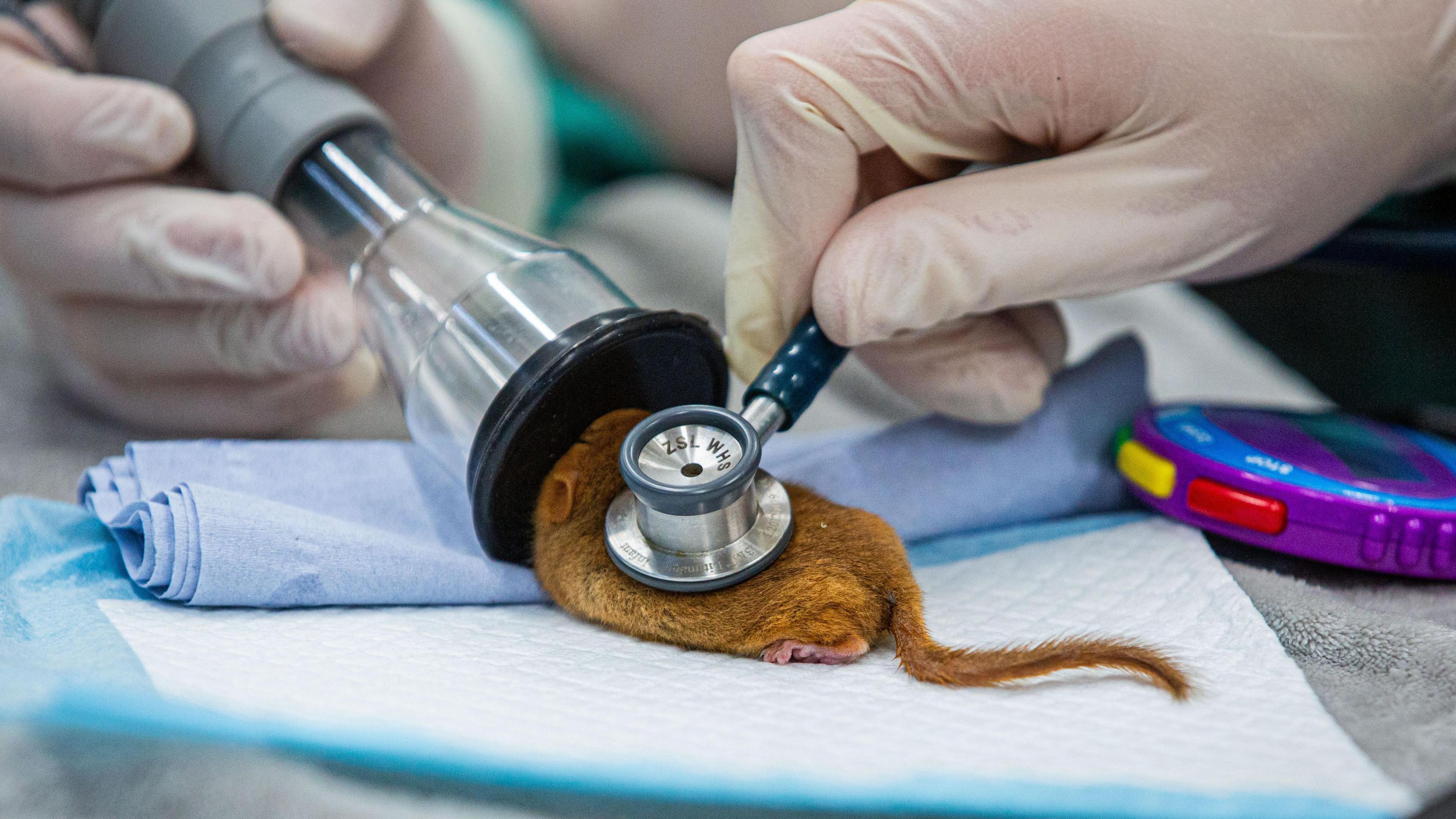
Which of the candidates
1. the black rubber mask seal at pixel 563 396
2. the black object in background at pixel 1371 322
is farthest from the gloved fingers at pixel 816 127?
the black object in background at pixel 1371 322

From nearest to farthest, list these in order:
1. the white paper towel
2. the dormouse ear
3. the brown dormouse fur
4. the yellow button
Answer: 1. the white paper towel
2. the brown dormouse fur
3. the dormouse ear
4. the yellow button

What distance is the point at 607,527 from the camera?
2.39 feet

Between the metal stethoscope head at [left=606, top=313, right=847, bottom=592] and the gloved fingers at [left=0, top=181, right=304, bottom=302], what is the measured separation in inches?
20.8

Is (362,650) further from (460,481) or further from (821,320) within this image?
(821,320)

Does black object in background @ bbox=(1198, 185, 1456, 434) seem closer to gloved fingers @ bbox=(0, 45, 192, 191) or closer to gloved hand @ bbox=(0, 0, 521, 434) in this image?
gloved hand @ bbox=(0, 0, 521, 434)

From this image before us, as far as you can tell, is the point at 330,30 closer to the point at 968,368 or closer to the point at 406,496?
the point at 406,496

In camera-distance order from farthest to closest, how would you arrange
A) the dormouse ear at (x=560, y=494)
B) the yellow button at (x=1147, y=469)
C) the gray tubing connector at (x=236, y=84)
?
the gray tubing connector at (x=236, y=84) < the yellow button at (x=1147, y=469) < the dormouse ear at (x=560, y=494)

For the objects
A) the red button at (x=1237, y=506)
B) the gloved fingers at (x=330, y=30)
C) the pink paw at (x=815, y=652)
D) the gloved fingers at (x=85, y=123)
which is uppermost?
the gloved fingers at (x=330, y=30)

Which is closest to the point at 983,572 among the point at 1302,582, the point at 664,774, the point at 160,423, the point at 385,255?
the point at 1302,582

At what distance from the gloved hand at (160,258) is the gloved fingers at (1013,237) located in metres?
0.59

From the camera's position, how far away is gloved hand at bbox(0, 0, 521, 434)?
1.03 m

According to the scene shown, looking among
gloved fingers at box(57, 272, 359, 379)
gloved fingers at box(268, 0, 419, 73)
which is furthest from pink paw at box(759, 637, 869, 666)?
gloved fingers at box(268, 0, 419, 73)

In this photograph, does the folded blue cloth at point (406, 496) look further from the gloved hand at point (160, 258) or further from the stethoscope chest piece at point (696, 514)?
the gloved hand at point (160, 258)

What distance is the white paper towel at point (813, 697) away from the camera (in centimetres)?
52
